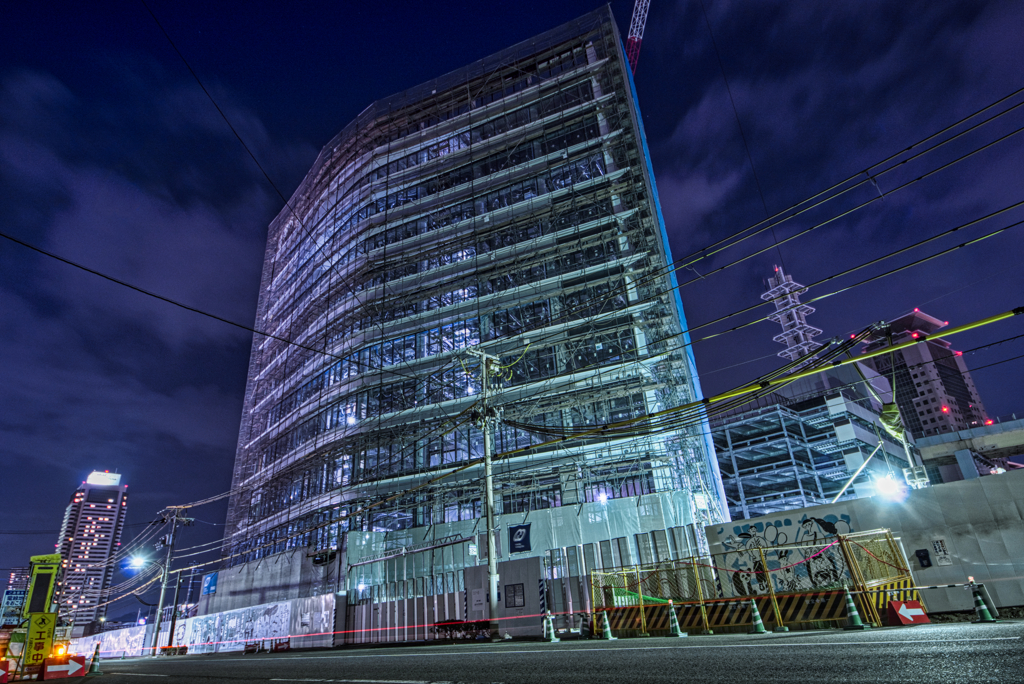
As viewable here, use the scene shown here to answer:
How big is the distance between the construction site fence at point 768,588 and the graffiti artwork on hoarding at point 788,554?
3 cm

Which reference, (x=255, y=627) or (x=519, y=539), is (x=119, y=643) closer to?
(x=255, y=627)

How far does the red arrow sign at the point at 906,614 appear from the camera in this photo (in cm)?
1008

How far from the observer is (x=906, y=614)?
10.2 meters

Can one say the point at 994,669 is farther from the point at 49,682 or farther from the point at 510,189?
the point at 510,189

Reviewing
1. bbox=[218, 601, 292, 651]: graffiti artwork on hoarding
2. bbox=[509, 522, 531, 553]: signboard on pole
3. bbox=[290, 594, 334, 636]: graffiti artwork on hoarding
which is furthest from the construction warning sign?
bbox=[509, 522, 531, 553]: signboard on pole

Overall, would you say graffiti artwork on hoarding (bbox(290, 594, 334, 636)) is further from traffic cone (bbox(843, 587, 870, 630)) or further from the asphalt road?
traffic cone (bbox(843, 587, 870, 630))

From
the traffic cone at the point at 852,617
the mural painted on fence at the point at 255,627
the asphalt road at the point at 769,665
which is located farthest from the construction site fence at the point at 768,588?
the mural painted on fence at the point at 255,627

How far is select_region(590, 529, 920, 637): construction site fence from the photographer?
1120 cm

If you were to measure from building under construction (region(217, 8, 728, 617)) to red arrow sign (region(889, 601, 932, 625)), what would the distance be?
894 cm

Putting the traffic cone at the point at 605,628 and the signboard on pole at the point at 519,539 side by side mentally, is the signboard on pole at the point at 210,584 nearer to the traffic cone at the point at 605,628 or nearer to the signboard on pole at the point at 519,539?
the signboard on pole at the point at 519,539

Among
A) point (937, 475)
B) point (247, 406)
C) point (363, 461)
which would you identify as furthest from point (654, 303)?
point (247, 406)

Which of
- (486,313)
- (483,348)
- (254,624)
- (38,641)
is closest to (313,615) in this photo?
(254,624)

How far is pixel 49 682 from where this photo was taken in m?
11.3

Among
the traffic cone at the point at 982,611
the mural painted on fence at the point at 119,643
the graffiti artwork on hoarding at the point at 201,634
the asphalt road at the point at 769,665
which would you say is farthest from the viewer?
the mural painted on fence at the point at 119,643
